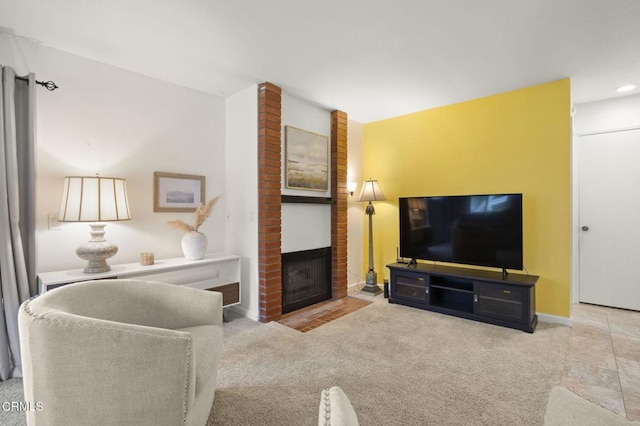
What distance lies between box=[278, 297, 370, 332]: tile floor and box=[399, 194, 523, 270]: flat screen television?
3.05 ft

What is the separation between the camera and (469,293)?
3535 mm

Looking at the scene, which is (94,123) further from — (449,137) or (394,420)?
(449,137)

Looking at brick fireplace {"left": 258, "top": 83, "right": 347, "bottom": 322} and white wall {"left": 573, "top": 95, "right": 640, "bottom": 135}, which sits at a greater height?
white wall {"left": 573, "top": 95, "right": 640, "bottom": 135}

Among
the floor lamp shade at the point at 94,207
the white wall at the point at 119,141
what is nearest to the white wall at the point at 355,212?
the white wall at the point at 119,141

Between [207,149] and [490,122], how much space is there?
3.30 metres

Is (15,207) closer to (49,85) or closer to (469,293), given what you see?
(49,85)

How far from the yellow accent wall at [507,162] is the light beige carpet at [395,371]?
2.55ft

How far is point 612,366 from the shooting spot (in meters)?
2.38

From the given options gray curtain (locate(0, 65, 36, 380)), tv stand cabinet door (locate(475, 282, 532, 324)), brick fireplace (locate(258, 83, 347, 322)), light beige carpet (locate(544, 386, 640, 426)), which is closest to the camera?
light beige carpet (locate(544, 386, 640, 426))

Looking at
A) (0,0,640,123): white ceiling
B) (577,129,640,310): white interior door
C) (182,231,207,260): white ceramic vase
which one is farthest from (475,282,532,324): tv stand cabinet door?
(182,231,207,260): white ceramic vase

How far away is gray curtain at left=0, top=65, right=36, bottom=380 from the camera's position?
7.11ft

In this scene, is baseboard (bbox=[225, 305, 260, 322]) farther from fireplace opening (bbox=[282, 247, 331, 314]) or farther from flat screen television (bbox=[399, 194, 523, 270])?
flat screen television (bbox=[399, 194, 523, 270])

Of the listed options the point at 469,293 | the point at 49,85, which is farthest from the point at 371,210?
the point at 49,85

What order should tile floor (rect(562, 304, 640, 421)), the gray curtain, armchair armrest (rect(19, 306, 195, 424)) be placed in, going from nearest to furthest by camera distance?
armchair armrest (rect(19, 306, 195, 424)), tile floor (rect(562, 304, 640, 421)), the gray curtain
